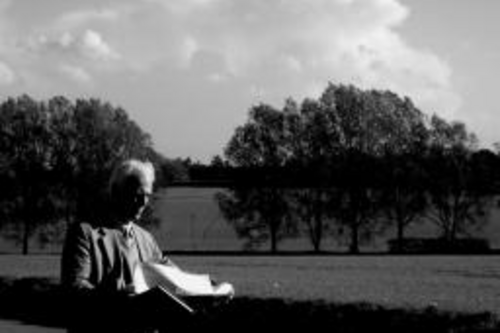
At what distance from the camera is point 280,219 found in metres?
87.1

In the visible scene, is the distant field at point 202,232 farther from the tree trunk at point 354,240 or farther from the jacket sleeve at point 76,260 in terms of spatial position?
the jacket sleeve at point 76,260

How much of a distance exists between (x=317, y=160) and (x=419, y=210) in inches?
373

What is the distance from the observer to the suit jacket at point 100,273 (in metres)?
3.86

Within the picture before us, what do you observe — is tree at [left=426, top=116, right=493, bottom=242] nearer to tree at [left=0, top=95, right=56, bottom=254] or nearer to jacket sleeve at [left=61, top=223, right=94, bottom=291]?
tree at [left=0, top=95, right=56, bottom=254]

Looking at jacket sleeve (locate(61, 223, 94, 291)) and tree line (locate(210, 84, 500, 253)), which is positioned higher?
tree line (locate(210, 84, 500, 253))

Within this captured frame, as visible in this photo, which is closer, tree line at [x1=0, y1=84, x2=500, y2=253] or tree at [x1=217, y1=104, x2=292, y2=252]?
tree line at [x1=0, y1=84, x2=500, y2=253]

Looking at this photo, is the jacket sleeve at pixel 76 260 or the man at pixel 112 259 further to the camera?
the jacket sleeve at pixel 76 260

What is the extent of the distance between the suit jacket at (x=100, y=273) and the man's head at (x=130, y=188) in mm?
112

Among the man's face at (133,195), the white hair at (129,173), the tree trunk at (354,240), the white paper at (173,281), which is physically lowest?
the white paper at (173,281)

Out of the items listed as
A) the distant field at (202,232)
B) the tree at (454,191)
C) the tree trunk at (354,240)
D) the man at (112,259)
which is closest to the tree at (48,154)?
the distant field at (202,232)

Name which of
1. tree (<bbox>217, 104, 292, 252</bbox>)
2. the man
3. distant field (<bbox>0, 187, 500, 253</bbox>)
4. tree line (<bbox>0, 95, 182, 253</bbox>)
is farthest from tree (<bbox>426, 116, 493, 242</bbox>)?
the man

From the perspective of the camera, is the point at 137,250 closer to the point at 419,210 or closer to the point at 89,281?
the point at 89,281

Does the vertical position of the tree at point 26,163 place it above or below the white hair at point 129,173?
above

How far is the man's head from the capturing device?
4238mm
